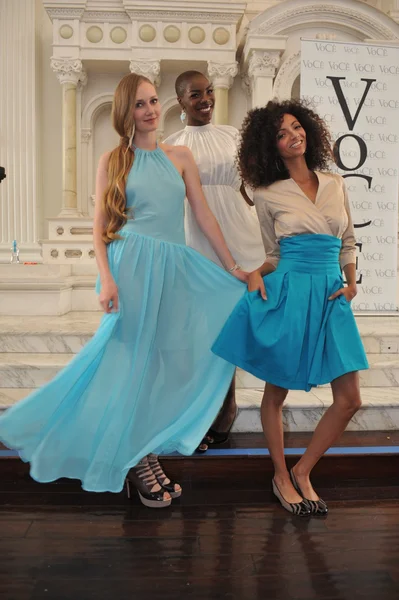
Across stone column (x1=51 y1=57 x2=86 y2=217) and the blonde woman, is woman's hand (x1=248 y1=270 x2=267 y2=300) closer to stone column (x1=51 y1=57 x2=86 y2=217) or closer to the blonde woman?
the blonde woman

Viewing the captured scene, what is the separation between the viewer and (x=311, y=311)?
2357mm

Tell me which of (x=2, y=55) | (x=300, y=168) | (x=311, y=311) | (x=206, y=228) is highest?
(x=2, y=55)

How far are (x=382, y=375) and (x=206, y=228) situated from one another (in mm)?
2094

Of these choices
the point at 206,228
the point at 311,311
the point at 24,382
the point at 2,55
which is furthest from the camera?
the point at 2,55

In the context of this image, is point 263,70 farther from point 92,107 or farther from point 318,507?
point 318,507

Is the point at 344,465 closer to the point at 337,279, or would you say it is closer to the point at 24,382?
the point at 337,279

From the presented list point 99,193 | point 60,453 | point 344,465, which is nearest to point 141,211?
point 99,193

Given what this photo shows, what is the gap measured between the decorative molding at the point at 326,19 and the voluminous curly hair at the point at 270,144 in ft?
21.2

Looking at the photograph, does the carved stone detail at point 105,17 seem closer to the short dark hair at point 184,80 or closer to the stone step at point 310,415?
the short dark hair at point 184,80

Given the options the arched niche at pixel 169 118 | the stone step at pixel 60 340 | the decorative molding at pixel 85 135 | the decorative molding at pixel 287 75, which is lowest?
the stone step at pixel 60 340

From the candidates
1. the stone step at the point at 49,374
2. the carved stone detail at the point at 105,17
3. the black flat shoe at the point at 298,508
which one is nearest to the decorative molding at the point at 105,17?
the carved stone detail at the point at 105,17

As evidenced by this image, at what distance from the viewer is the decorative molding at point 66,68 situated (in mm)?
8773

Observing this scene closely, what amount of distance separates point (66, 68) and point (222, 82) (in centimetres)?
228

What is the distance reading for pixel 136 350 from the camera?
2438 millimetres
